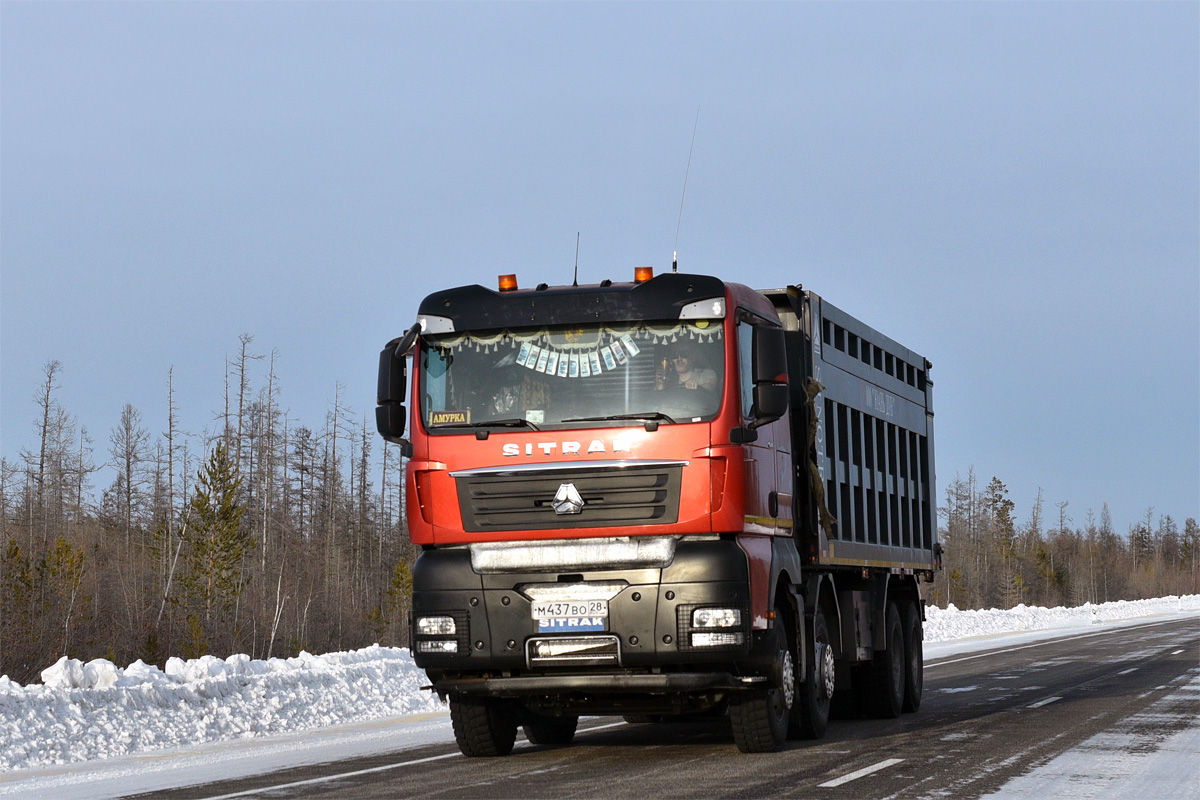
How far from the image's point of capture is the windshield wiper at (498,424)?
32.8 feet

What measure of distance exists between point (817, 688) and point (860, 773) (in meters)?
2.57

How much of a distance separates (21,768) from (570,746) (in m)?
4.61

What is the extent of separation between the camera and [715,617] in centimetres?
966

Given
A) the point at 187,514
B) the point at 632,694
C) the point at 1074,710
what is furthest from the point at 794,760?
the point at 187,514

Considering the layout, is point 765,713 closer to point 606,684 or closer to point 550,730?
point 606,684

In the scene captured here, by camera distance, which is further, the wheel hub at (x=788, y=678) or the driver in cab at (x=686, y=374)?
the wheel hub at (x=788, y=678)

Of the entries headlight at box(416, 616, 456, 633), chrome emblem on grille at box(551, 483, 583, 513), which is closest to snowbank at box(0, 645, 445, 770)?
headlight at box(416, 616, 456, 633)

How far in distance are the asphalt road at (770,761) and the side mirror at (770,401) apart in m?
2.53

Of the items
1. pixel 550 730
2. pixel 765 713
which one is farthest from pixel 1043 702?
pixel 765 713

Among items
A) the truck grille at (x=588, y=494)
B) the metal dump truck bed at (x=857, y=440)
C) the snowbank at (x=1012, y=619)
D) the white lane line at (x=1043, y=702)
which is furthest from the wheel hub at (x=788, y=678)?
the snowbank at (x=1012, y=619)

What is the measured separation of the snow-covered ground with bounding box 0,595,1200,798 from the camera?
11195mm

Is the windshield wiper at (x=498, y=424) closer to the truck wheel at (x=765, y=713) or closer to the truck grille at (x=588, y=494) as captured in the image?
the truck grille at (x=588, y=494)

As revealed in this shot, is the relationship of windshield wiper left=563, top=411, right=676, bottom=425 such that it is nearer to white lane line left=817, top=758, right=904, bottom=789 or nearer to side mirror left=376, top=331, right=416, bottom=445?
side mirror left=376, top=331, right=416, bottom=445

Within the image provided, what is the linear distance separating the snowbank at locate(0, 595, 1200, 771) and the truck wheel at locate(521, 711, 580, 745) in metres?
3.51
